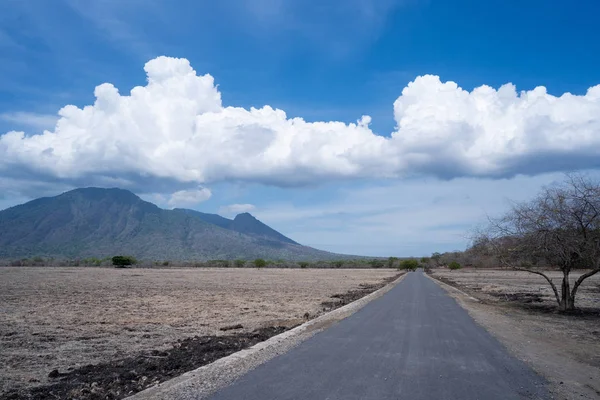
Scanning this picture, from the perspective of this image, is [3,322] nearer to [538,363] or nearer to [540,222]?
[538,363]

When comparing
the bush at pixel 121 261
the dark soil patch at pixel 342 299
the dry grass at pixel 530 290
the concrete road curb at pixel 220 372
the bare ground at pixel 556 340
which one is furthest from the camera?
the bush at pixel 121 261

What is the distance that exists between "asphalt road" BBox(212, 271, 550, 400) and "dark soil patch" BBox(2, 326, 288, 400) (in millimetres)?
1801

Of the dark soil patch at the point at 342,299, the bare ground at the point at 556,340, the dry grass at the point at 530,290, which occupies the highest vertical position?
the dry grass at the point at 530,290

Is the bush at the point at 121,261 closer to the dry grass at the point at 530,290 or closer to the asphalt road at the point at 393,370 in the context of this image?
the dry grass at the point at 530,290

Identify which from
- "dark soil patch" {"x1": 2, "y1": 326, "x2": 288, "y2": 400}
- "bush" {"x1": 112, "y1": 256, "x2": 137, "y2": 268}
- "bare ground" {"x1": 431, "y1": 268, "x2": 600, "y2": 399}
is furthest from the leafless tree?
"bush" {"x1": 112, "y1": 256, "x2": 137, "y2": 268}

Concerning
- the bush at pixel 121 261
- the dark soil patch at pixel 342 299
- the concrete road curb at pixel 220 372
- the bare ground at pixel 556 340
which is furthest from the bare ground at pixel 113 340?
the bush at pixel 121 261

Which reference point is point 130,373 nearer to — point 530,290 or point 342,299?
point 342,299

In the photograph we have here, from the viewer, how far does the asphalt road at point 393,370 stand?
7820 mm

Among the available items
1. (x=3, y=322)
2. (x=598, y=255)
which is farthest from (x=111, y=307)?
(x=598, y=255)

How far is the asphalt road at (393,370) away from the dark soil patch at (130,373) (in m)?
1.80

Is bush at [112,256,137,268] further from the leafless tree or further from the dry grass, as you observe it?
the leafless tree

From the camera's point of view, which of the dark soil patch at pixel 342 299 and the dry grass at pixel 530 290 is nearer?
the dark soil patch at pixel 342 299

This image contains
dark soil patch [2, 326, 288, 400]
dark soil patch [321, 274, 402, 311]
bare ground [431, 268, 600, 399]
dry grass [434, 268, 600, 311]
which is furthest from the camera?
dry grass [434, 268, 600, 311]

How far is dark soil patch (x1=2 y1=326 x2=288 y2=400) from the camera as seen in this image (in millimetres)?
8156
